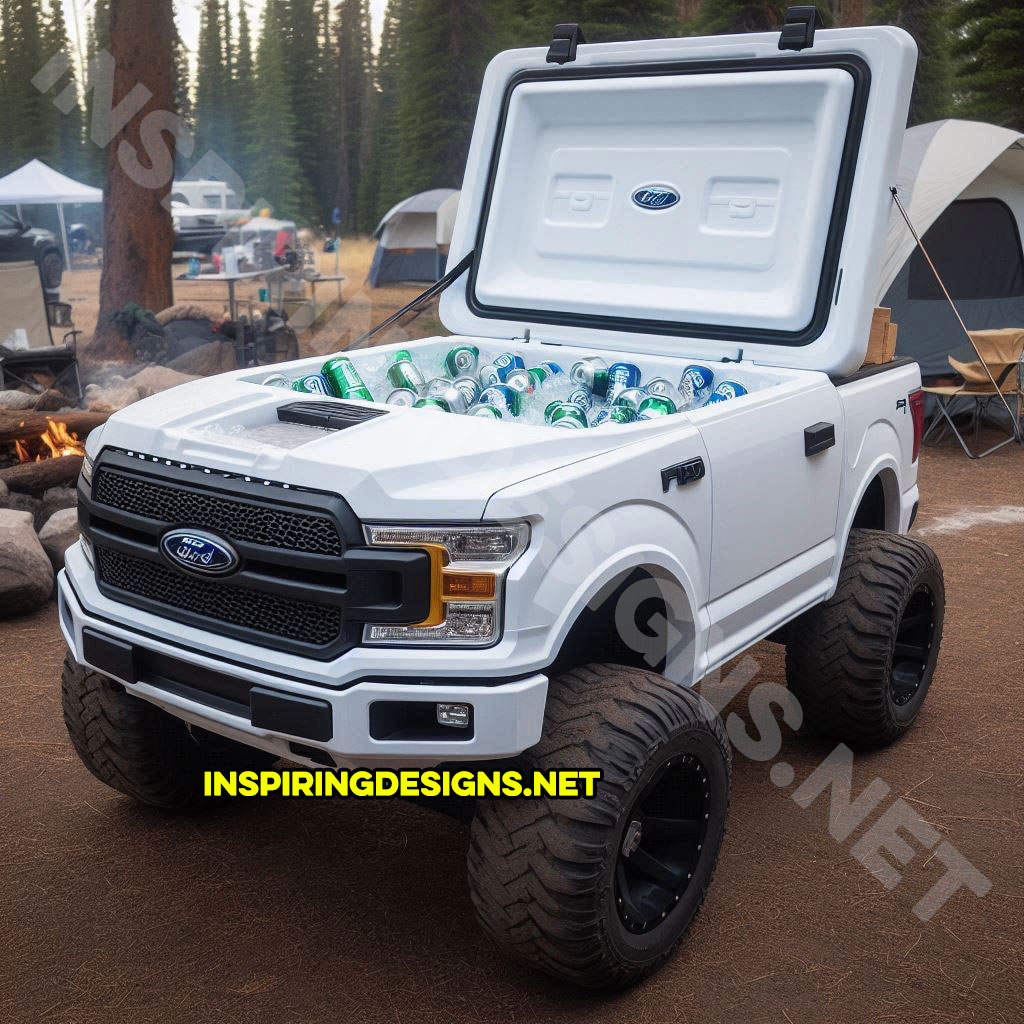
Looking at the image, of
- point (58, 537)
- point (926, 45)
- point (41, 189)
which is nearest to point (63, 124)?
point (41, 189)

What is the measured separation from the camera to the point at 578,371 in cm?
456

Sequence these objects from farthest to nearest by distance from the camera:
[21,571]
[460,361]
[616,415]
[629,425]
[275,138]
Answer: [275,138] → [21,571] → [460,361] → [616,415] → [629,425]

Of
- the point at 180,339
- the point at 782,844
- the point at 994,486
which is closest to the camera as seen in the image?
the point at 782,844

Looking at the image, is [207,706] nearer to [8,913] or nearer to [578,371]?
[8,913]

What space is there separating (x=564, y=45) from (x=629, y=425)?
2.23 meters

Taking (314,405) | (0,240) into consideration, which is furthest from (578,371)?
(0,240)

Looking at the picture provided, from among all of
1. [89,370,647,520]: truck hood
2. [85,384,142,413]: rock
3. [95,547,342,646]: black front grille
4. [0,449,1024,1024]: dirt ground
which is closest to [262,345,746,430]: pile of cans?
[89,370,647,520]: truck hood

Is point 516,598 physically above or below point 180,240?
above

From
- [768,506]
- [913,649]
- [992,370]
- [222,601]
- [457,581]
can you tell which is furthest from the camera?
[992,370]

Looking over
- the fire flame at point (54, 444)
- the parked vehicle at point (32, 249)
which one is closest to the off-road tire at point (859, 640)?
the fire flame at point (54, 444)

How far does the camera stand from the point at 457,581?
9.21 feet

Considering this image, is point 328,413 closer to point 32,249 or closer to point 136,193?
point 136,193

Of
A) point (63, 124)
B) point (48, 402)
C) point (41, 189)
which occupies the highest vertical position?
point (48, 402)

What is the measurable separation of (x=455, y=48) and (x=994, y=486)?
30957mm
